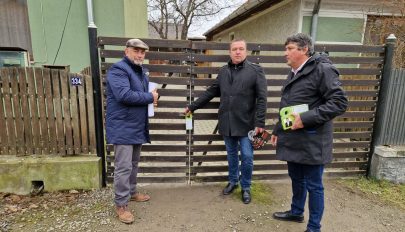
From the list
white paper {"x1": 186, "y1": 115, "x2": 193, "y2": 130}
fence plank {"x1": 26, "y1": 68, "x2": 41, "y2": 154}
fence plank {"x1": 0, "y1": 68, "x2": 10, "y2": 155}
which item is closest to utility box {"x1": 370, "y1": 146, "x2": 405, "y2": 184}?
white paper {"x1": 186, "y1": 115, "x2": 193, "y2": 130}

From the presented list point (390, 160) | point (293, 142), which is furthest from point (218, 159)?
point (390, 160)

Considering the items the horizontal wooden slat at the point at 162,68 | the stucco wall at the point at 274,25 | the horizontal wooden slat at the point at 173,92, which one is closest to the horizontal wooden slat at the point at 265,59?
the horizontal wooden slat at the point at 162,68

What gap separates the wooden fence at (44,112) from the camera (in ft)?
11.0

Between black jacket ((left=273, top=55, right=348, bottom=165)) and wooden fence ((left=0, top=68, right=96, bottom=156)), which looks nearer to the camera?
black jacket ((left=273, top=55, right=348, bottom=165))

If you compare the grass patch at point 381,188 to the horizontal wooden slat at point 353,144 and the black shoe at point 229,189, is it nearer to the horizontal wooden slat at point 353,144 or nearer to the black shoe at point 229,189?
the horizontal wooden slat at point 353,144

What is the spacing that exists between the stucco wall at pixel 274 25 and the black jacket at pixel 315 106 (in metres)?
4.41

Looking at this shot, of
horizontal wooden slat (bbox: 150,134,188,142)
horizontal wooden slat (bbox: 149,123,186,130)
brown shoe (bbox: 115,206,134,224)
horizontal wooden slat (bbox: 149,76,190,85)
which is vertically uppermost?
horizontal wooden slat (bbox: 149,76,190,85)

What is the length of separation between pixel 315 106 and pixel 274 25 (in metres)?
5.88

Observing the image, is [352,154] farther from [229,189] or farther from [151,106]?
[151,106]

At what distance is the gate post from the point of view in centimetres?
384

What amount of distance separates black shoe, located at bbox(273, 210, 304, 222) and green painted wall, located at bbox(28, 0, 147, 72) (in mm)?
5572

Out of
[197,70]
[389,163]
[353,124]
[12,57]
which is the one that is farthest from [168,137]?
[389,163]

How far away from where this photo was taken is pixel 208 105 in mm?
3709

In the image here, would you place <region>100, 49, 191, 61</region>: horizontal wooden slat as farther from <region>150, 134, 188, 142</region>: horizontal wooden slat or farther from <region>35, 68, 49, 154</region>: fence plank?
<region>150, 134, 188, 142</region>: horizontal wooden slat
